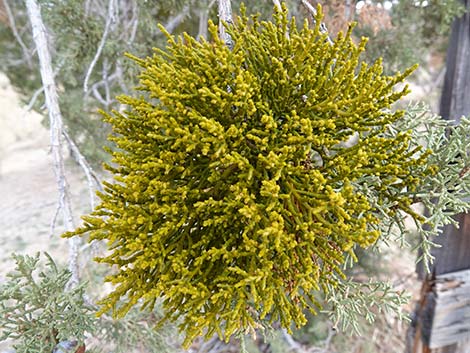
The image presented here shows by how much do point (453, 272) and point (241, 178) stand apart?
5.52ft

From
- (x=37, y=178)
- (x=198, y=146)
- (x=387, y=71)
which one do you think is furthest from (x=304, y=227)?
(x=37, y=178)

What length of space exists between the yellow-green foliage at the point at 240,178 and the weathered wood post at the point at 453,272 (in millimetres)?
1198

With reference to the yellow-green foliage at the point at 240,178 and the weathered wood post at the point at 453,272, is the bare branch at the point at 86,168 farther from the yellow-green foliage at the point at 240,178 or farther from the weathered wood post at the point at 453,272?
the weathered wood post at the point at 453,272

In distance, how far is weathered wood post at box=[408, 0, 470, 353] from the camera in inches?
73.0

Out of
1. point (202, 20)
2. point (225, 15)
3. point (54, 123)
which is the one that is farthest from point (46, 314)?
point (202, 20)

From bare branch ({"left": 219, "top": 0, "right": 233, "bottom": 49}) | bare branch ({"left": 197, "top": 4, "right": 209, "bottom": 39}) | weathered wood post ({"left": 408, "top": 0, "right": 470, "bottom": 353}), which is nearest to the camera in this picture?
bare branch ({"left": 219, "top": 0, "right": 233, "bottom": 49})

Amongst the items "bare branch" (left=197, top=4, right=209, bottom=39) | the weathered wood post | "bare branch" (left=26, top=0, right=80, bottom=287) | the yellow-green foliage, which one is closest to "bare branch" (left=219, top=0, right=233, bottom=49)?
the yellow-green foliage

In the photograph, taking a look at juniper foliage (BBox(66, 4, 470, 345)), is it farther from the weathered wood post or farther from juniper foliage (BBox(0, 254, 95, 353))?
the weathered wood post

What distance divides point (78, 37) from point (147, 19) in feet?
1.43

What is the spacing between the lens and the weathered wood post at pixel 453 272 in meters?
1.85

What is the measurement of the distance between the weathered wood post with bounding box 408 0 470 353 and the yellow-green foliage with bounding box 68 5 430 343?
120cm

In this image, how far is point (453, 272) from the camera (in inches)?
74.8

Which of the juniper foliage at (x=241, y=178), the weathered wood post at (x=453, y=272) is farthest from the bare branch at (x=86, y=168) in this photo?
the weathered wood post at (x=453, y=272)

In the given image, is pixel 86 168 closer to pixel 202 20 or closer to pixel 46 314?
pixel 46 314
